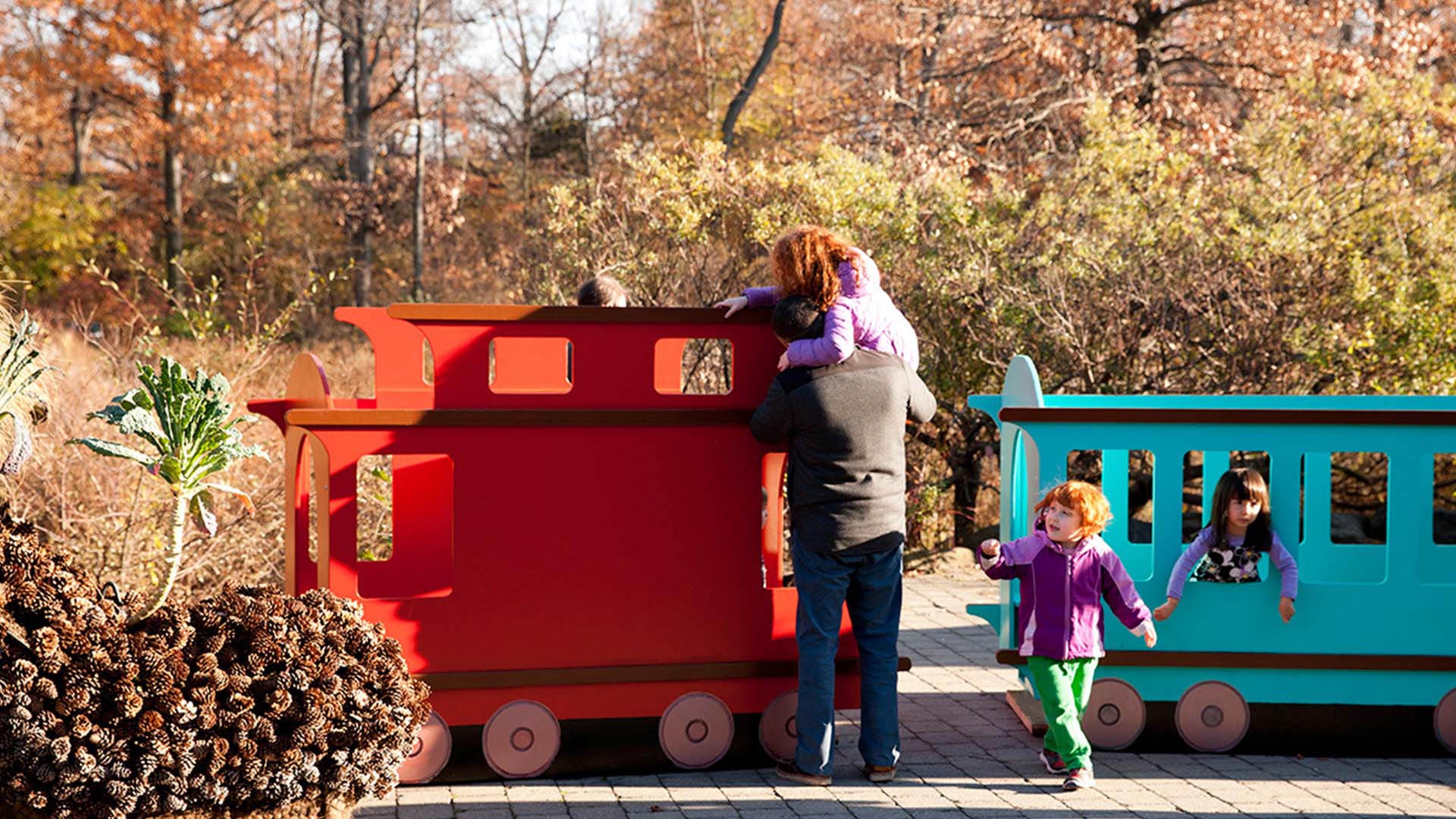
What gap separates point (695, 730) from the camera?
16.0ft

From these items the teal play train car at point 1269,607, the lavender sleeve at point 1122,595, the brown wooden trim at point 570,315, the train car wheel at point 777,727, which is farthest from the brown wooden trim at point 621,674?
the brown wooden trim at point 570,315

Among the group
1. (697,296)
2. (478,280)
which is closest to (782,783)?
(697,296)

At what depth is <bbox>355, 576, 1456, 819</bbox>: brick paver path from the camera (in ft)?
14.5

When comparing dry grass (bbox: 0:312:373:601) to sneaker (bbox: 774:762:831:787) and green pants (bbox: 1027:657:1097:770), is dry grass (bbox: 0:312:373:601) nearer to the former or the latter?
sneaker (bbox: 774:762:831:787)

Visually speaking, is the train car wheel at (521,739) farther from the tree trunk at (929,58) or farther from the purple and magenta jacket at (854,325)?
the tree trunk at (929,58)

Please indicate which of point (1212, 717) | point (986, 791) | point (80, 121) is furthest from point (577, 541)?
point (80, 121)

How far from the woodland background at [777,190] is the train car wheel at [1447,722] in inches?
168

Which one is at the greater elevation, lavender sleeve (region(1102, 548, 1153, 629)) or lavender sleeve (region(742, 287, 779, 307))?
lavender sleeve (region(742, 287, 779, 307))

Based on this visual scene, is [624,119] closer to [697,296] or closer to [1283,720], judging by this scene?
[697,296]

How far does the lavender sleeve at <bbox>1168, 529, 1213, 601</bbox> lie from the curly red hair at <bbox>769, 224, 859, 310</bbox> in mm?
1676

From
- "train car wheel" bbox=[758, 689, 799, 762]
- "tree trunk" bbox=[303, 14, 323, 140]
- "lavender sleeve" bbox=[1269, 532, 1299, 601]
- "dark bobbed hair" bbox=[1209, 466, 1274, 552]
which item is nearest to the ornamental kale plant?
"train car wheel" bbox=[758, 689, 799, 762]

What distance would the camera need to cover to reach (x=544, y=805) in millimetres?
4465

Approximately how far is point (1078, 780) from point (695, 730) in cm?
134

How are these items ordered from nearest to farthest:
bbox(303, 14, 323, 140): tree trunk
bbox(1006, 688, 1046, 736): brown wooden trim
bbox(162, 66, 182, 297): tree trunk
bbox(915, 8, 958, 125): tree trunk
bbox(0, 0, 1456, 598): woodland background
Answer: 1. bbox(1006, 688, 1046, 736): brown wooden trim
2. bbox(0, 0, 1456, 598): woodland background
3. bbox(915, 8, 958, 125): tree trunk
4. bbox(162, 66, 182, 297): tree trunk
5. bbox(303, 14, 323, 140): tree trunk
